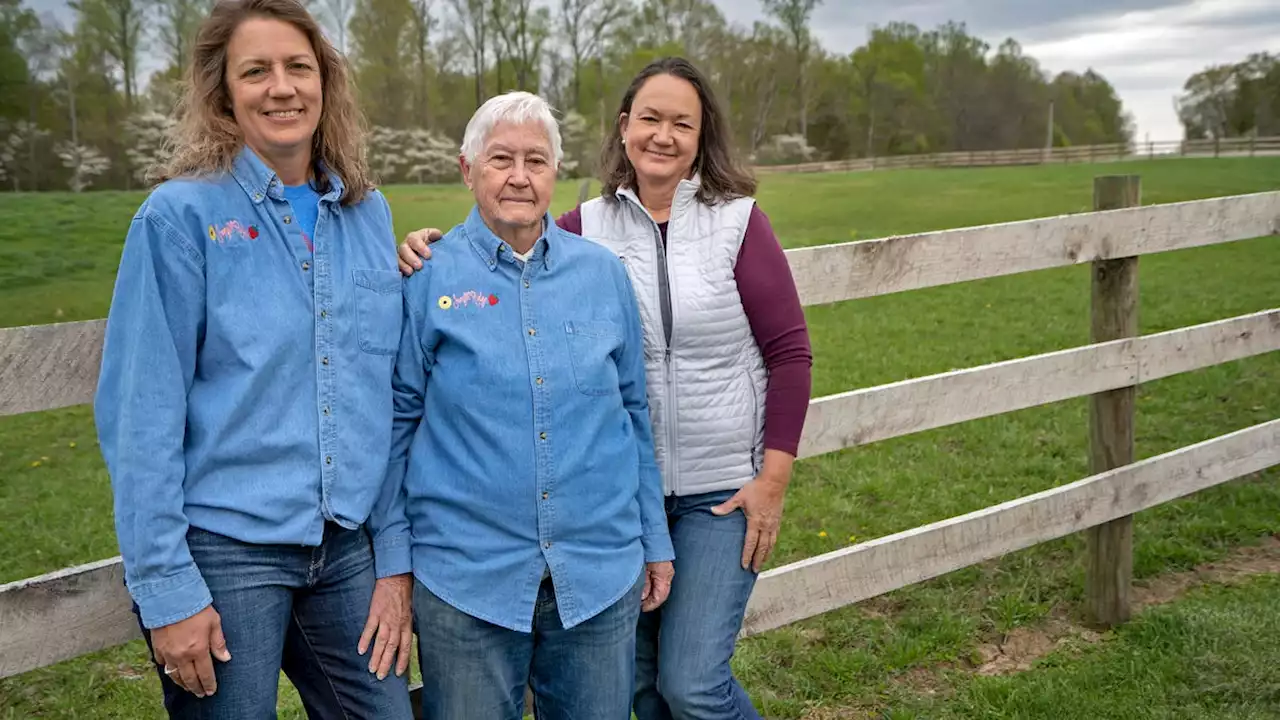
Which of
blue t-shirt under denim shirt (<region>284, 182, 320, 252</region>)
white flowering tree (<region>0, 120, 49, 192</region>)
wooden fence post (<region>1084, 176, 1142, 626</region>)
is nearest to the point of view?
blue t-shirt under denim shirt (<region>284, 182, 320, 252</region>)

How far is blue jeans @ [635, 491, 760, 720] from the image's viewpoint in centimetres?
265

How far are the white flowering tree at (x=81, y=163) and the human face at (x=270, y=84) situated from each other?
53.7ft

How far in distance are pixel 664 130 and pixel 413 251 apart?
0.71 metres

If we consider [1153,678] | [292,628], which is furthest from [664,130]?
[1153,678]

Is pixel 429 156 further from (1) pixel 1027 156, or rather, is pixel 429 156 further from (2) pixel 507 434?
(1) pixel 1027 156

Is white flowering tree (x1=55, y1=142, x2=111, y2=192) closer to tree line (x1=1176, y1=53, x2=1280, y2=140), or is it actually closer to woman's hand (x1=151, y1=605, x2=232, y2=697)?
woman's hand (x1=151, y1=605, x2=232, y2=697)

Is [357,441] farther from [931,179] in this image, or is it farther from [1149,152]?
[1149,152]

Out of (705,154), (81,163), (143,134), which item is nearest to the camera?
(705,154)

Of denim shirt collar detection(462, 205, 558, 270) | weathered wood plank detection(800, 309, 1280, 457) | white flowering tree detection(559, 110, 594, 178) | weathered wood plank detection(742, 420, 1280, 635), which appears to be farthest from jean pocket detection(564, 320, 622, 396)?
white flowering tree detection(559, 110, 594, 178)

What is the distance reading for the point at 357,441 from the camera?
2.17 m

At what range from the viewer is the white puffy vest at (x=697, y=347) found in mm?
2641

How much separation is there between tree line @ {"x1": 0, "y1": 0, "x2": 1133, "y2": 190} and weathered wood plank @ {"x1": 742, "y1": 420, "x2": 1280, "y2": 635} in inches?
58.6

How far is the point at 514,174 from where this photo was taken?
235 centimetres

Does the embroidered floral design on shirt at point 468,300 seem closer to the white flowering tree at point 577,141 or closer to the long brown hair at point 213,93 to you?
the long brown hair at point 213,93
